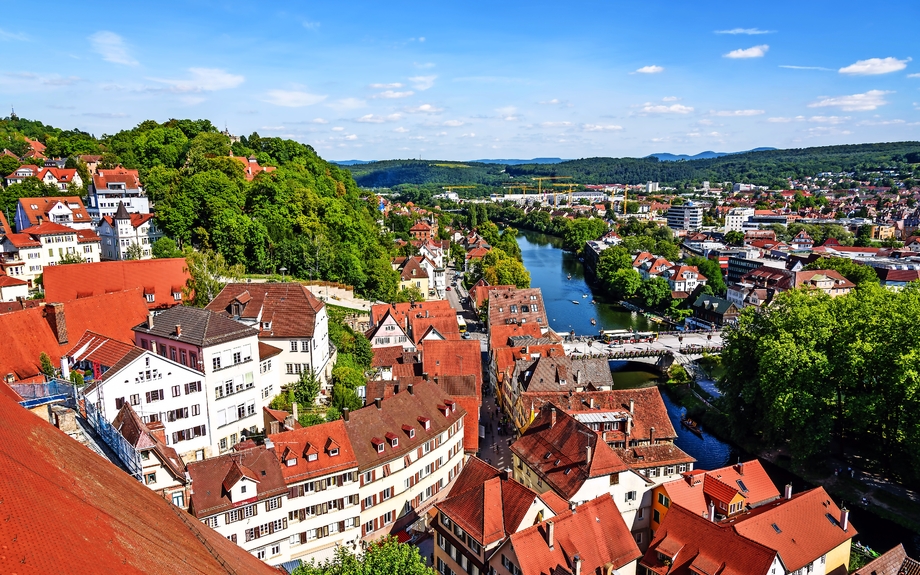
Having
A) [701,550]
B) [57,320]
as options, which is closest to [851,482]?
[701,550]

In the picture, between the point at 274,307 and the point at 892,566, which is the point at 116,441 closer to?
the point at 274,307

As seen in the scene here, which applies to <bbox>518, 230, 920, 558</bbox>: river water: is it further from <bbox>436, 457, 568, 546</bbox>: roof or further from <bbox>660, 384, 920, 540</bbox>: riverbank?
<bbox>436, 457, 568, 546</bbox>: roof

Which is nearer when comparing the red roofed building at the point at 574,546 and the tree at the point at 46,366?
the red roofed building at the point at 574,546

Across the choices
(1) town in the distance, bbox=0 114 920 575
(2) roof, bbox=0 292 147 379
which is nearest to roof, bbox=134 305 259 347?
(1) town in the distance, bbox=0 114 920 575

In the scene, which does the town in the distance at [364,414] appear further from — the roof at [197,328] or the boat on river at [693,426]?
the boat on river at [693,426]

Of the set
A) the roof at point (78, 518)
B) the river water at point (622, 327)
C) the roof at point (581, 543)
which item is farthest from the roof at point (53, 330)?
the river water at point (622, 327)

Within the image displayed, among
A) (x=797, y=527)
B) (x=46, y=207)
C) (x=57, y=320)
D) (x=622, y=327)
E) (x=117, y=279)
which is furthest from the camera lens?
(x=622, y=327)
